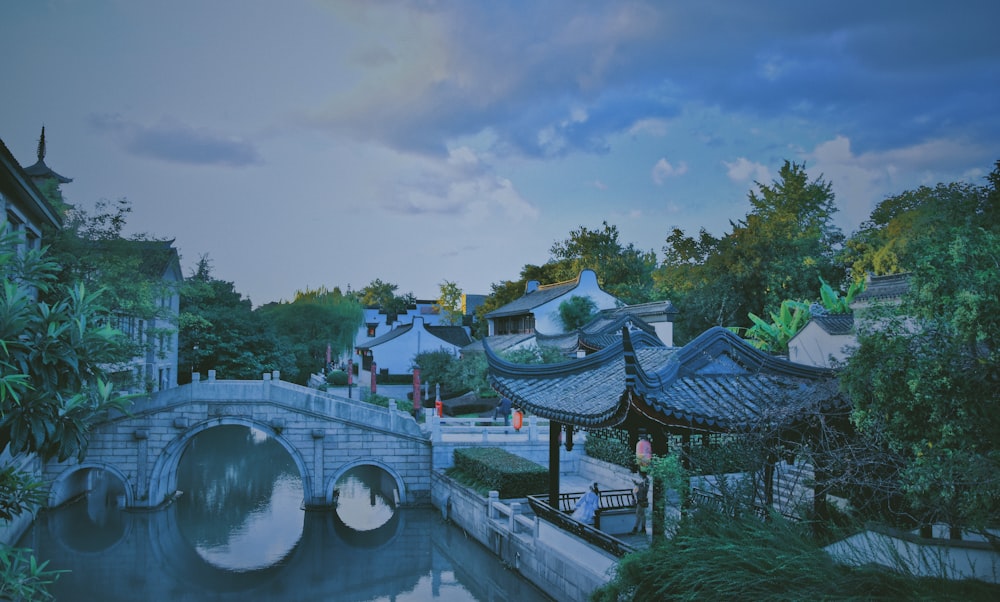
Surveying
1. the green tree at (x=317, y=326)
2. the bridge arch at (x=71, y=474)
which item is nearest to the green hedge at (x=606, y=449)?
the bridge arch at (x=71, y=474)

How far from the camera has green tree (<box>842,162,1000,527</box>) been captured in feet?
17.7

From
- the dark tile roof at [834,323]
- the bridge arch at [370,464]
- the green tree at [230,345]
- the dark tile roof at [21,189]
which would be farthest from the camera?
the green tree at [230,345]

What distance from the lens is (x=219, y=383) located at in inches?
733

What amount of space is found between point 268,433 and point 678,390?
519 inches

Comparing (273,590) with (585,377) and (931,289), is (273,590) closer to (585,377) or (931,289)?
(585,377)

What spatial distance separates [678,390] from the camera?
8578mm

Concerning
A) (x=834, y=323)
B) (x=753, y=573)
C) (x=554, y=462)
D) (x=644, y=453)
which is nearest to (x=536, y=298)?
(x=834, y=323)

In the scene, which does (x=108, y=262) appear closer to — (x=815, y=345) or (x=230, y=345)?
(x=230, y=345)

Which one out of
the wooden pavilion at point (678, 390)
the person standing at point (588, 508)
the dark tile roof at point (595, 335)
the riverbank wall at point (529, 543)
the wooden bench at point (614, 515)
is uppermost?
the dark tile roof at point (595, 335)

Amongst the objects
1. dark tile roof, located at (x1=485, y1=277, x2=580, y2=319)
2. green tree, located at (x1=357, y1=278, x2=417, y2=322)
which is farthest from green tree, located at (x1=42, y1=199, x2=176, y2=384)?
green tree, located at (x1=357, y1=278, x2=417, y2=322)

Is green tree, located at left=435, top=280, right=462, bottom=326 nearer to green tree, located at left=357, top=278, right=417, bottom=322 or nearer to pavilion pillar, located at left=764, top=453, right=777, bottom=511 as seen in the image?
green tree, located at left=357, top=278, right=417, bottom=322

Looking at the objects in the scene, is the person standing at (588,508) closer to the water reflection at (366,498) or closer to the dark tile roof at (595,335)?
the water reflection at (366,498)

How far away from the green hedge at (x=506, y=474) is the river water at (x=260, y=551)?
4.32 ft

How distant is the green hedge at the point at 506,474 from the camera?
15391 mm
